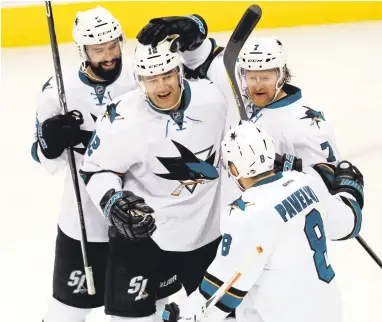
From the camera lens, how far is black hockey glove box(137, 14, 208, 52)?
2879 mm

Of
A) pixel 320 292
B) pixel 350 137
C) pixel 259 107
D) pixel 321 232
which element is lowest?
pixel 350 137

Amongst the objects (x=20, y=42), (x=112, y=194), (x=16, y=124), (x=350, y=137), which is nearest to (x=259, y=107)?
(x=112, y=194)

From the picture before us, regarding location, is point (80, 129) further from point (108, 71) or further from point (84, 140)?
point (108, 71)

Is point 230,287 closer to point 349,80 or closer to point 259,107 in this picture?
point 259,107

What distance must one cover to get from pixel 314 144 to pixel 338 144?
7.99 feet

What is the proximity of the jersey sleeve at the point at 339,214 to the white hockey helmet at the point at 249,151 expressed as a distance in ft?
0.48

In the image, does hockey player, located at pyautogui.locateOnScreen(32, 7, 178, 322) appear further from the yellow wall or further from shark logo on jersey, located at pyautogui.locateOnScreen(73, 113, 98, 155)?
the yellow wall

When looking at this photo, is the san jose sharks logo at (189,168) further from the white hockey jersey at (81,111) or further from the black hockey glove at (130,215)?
the white hockey jersey at (81,111)

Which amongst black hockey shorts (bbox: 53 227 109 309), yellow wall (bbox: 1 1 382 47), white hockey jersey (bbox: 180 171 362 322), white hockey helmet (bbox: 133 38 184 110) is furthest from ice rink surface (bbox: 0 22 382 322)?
white hockey helmet (bbox: 133 38 184 110)

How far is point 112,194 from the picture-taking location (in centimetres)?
283

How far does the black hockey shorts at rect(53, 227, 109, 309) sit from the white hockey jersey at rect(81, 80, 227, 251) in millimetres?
303

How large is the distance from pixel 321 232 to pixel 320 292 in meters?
0.17

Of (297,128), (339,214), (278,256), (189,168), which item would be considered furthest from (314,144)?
(278,256)

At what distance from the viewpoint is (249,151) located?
2457 mm
